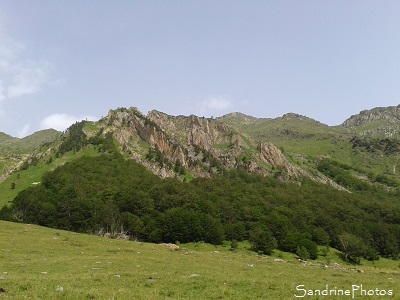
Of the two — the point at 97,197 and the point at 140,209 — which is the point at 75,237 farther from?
the point at 97,197

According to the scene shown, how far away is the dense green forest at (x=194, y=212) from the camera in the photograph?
95.8 m

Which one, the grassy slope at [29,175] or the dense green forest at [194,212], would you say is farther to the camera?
the grassy slope at [29,175]

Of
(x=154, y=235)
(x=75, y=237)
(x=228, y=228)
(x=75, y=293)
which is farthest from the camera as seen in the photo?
(x=228, y=228)

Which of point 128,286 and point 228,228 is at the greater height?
point 128,286

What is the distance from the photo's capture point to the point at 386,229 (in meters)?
131

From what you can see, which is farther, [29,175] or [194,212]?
[29,175]

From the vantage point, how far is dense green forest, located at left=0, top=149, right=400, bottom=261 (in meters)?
95.8

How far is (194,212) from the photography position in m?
105

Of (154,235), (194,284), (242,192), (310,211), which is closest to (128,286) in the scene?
(194,284)

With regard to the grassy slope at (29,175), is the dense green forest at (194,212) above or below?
below

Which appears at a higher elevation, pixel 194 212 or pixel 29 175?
pixel 29 175

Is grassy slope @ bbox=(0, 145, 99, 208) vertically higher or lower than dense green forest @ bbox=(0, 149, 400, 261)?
higher

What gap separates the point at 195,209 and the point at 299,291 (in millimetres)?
96852

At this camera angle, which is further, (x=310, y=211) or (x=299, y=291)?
(x=310, y=211)
